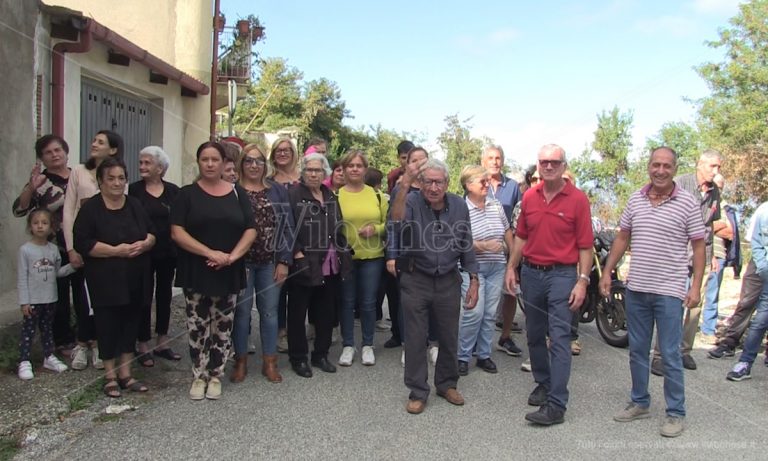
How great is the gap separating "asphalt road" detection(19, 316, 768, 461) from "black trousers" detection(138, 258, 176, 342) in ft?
1.33

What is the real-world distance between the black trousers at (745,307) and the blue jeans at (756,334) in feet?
1.62

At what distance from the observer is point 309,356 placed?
5.59 metres

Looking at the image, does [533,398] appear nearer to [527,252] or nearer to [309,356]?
[527,252]

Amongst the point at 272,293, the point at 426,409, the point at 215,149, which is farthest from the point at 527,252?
the point at 215,149

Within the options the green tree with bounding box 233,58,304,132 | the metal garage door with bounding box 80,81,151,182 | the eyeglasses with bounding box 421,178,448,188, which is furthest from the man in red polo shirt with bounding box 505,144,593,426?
the green tree with bounding box 233,58,304,132

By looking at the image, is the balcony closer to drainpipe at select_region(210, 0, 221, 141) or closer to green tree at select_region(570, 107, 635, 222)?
drainpipe at select_region(210, 0, 221, 141)

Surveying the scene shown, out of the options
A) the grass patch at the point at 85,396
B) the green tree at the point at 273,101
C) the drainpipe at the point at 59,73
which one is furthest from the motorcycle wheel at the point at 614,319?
the green tree at the point at 273,101

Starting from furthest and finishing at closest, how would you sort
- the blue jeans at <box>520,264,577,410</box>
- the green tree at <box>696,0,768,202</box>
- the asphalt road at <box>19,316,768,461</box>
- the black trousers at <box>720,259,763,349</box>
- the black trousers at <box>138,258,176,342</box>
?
the green tree at <box>696,0,768,202</box> → the black trousers at <box>720,259,763,349</box> → the black trousers at <box>138,258,176,342</box> → the blue jeans at <box>520,264,577,410</box> → the asphalt road at <box>19,316,768,461</box>

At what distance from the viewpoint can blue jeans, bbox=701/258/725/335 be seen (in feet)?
21.1

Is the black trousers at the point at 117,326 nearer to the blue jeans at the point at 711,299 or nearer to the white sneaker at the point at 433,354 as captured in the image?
the white sneaker at the point at 433,354

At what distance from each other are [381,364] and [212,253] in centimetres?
199

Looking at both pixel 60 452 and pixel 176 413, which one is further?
pixel 176 413

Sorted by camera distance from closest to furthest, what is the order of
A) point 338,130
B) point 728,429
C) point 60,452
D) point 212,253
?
1. point 60,452
2. point 728,429
3. point 212,253
4. point 338,130

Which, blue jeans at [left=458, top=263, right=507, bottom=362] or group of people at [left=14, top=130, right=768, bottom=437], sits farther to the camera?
blue jeans at [left=458, top=263, right=507, bottom=362]
